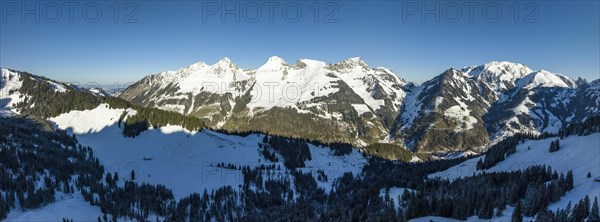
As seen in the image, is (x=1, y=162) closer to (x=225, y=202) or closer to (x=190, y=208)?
(x=190, y=208)

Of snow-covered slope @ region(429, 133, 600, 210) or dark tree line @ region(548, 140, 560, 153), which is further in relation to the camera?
dark tree line @ region(548, 140, 560, 153)

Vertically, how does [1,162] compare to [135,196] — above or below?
above

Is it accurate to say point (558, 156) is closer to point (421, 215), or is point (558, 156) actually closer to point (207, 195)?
point (421, 215)

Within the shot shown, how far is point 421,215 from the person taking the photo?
8681cm

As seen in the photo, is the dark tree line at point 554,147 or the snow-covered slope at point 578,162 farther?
the dark tree line at point 554,147

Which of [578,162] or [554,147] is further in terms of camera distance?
[554,147]

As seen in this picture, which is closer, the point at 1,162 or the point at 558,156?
the point at 1,162

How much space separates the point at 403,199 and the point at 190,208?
9041 cm

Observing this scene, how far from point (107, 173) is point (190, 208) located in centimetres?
4403

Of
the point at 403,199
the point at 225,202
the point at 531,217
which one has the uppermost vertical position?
the point at 531,217

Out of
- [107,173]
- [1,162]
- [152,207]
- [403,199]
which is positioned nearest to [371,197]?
[403,199]

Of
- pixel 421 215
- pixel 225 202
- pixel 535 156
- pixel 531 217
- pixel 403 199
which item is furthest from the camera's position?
pixel 535 156

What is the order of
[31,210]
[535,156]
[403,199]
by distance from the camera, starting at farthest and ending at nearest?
[535,156], [403,199], [31,210]

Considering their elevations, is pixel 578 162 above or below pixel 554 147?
below
